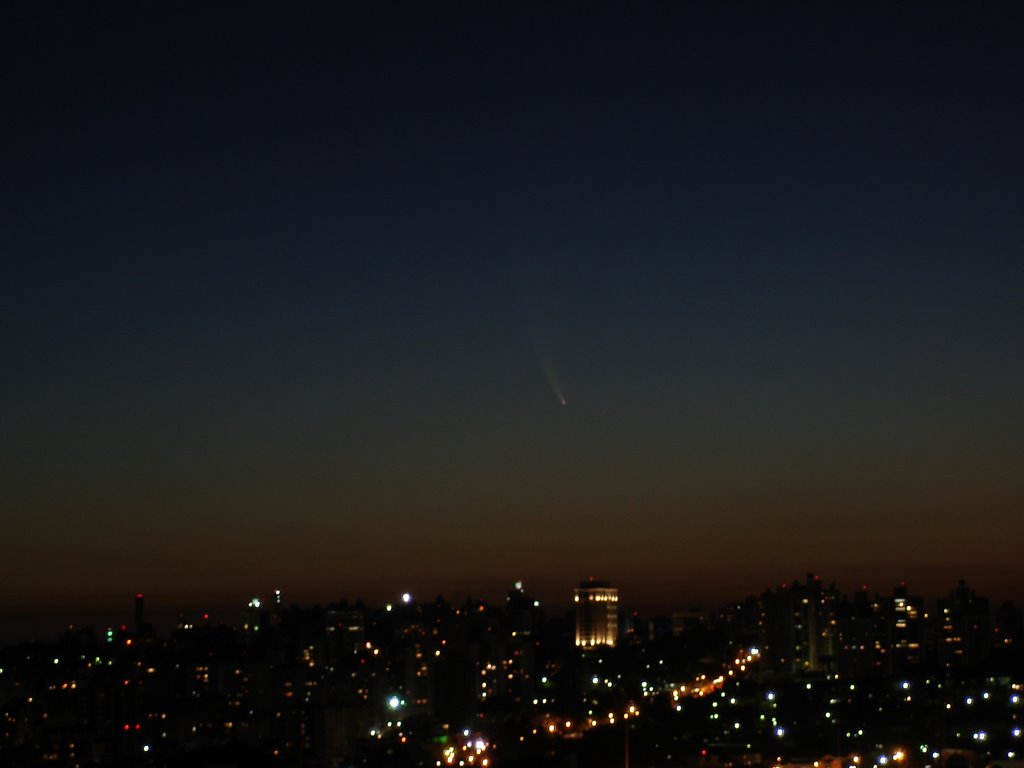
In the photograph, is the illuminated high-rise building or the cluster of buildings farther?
the illuminated high-rise building

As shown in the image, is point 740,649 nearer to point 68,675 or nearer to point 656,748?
point 68,675

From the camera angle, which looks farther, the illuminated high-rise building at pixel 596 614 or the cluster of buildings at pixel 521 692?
the illuminated high-rise building at pixel 596 614

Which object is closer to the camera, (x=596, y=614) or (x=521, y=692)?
(x=521, y=692)

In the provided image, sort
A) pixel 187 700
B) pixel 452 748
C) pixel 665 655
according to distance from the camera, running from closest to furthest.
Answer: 1. pixel 452 748
2. pixel 187 700
3. pixel 665 655

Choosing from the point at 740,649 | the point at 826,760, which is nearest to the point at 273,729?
the point at 826,760
